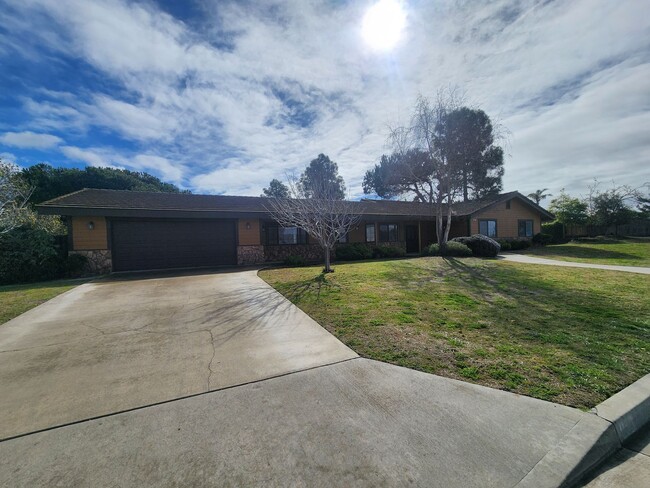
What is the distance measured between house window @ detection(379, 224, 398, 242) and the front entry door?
1476mm

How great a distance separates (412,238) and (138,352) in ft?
63.5

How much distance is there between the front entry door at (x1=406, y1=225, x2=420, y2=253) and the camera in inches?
816

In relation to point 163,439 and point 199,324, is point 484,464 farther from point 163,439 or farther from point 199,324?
point 199,324

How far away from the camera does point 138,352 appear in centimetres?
392

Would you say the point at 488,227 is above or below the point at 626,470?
above

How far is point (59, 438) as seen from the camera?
2.27 m

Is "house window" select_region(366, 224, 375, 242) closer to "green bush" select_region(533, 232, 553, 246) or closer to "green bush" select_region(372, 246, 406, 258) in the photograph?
"green bush" select_region(372, 246, 406, 258)

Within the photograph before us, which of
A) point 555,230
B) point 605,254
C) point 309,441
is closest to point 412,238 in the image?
point 605,254

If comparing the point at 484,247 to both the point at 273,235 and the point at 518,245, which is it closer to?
the point at 518,245

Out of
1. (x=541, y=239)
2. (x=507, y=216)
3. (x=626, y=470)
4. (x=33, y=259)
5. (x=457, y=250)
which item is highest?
(x=507, y=216)

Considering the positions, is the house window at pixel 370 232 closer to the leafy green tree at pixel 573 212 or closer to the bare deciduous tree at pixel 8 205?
the bare deciduous tree at pixel 8 205

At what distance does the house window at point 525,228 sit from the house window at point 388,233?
11.6 m

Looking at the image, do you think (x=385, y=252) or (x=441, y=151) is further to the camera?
(x=385, y=252)

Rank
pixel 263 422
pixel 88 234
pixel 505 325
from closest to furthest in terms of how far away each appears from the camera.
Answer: pixel 263 422
pixel 505 325
pixel 88 234
